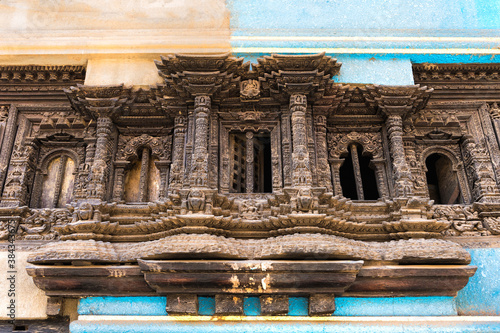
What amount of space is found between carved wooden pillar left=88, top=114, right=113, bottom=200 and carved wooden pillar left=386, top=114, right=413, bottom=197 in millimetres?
3928

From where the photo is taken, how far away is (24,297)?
204 inches

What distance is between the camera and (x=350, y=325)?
15.3ft

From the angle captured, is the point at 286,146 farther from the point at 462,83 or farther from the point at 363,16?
the point at 462,83

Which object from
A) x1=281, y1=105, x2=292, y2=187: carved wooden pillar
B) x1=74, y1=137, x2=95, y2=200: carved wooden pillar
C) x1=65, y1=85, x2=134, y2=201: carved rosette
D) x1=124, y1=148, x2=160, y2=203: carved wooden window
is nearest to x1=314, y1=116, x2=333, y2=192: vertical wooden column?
x1=281, y1=105, x2=292, y2=187: carved wooden pillar

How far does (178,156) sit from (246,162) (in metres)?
0.97

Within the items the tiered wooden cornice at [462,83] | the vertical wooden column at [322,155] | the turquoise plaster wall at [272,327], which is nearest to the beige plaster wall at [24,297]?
the turquoise plaster wall at [272,327]

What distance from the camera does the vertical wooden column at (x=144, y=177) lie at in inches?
227

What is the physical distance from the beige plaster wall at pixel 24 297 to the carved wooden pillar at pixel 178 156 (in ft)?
7.05

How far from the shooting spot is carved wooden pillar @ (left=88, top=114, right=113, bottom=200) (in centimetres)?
529

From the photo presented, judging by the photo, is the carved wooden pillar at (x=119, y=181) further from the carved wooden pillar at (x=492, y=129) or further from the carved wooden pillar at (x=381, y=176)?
the carved wooden pillar at (x=492, y=129)

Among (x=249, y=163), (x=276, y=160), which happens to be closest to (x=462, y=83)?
(x=276, y=160)

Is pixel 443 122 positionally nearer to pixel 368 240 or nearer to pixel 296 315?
pixel 368 240

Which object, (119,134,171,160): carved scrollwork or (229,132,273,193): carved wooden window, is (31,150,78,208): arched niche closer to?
(119,134,171,160): carved scrollwork

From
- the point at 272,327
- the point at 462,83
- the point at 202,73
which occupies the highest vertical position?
the point at 462,83
